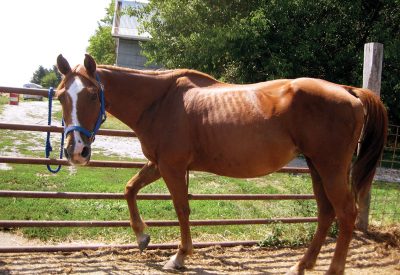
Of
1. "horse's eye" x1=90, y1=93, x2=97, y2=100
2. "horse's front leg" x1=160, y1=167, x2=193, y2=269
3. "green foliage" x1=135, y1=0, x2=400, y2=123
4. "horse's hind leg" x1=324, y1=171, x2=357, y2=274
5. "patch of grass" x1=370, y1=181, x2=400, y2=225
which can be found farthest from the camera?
"green foliage" x1=135, y1=0, x2=400, y2=123

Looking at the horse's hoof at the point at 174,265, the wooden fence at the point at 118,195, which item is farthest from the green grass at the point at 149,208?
the horse's hoof at the point at 174,265

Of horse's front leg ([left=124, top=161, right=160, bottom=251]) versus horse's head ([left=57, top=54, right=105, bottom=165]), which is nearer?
horse's head ([left=57, top=54, right=105, bottom=165])

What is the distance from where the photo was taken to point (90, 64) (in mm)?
3617

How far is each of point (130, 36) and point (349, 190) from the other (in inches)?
1021

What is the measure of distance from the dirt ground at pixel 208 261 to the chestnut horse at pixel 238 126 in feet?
0.90

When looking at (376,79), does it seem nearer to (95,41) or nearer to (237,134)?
(237,134)

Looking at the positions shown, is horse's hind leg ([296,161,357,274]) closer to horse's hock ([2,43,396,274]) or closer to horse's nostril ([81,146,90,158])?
horse's hock ([2,43,396,274])

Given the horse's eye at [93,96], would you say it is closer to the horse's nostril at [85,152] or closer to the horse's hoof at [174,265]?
the horse's nostril at [85,152]

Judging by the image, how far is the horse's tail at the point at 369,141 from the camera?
13.1ft

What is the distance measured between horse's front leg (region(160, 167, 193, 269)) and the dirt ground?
0.12 m

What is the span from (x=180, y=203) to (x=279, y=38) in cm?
1106

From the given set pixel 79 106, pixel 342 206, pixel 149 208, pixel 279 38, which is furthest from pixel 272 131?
pixel 279 38

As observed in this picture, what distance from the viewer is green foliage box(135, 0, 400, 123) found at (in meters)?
13.2

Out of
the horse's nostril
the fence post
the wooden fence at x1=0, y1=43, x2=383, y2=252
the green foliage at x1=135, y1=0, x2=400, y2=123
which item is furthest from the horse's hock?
the green foliage at x1=135, y1=0, x2=400, y2=123
